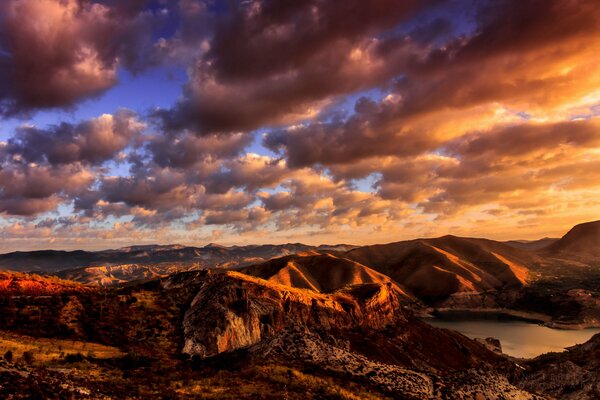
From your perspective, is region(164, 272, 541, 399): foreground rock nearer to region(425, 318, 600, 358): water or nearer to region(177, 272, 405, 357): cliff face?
region(177, 272, 405, 357): cliff face

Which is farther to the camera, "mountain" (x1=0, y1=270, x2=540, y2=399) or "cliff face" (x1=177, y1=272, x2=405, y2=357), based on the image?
"cliff face" (x1=177, y1=272, x2=405, y2=357)

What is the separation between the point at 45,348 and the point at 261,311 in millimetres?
46352

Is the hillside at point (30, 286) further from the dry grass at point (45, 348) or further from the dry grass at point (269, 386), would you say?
the dry grass at point (269, 386)

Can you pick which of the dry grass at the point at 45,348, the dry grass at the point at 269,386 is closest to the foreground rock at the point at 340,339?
the dry grass at the point at 269,386

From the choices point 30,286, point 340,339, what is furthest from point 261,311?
point 30,286

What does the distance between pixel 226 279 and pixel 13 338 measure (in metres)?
41.9

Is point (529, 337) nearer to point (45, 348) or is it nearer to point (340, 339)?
point (340, 339)

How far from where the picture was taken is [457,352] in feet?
327

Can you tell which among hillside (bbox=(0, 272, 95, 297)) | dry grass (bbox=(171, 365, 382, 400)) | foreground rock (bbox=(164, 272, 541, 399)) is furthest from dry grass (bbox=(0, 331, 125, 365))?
hillside (bbox=(0, 272, 95, 297))

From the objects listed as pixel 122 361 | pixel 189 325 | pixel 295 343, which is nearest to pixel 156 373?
pixel 122 361

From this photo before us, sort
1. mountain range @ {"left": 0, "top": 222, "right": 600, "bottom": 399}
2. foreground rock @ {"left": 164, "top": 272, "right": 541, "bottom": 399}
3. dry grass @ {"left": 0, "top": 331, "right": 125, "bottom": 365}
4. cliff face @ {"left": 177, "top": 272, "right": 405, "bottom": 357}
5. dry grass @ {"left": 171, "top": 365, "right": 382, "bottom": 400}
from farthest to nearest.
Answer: cliff face @ {"left": 177, "top": 272, "right": 405, "bottom": 357} → foreground rock @ {"left": 164, "top": 272, "right": 541, "bottom": 399} → dry grass @ {"left": 0, "top": 331, "right": 125, "bottom": 365} → mountain range @ {"left": 0, "top": 222, "right": 600, "bottom": 399} → dry grass @ {"left": 171, "top": 365, "right": 382, "bottom": 400}

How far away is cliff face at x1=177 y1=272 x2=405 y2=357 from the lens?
215 ft

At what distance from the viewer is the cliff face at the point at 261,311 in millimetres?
65562

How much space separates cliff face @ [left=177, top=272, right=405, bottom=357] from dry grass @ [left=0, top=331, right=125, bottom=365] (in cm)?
1521
